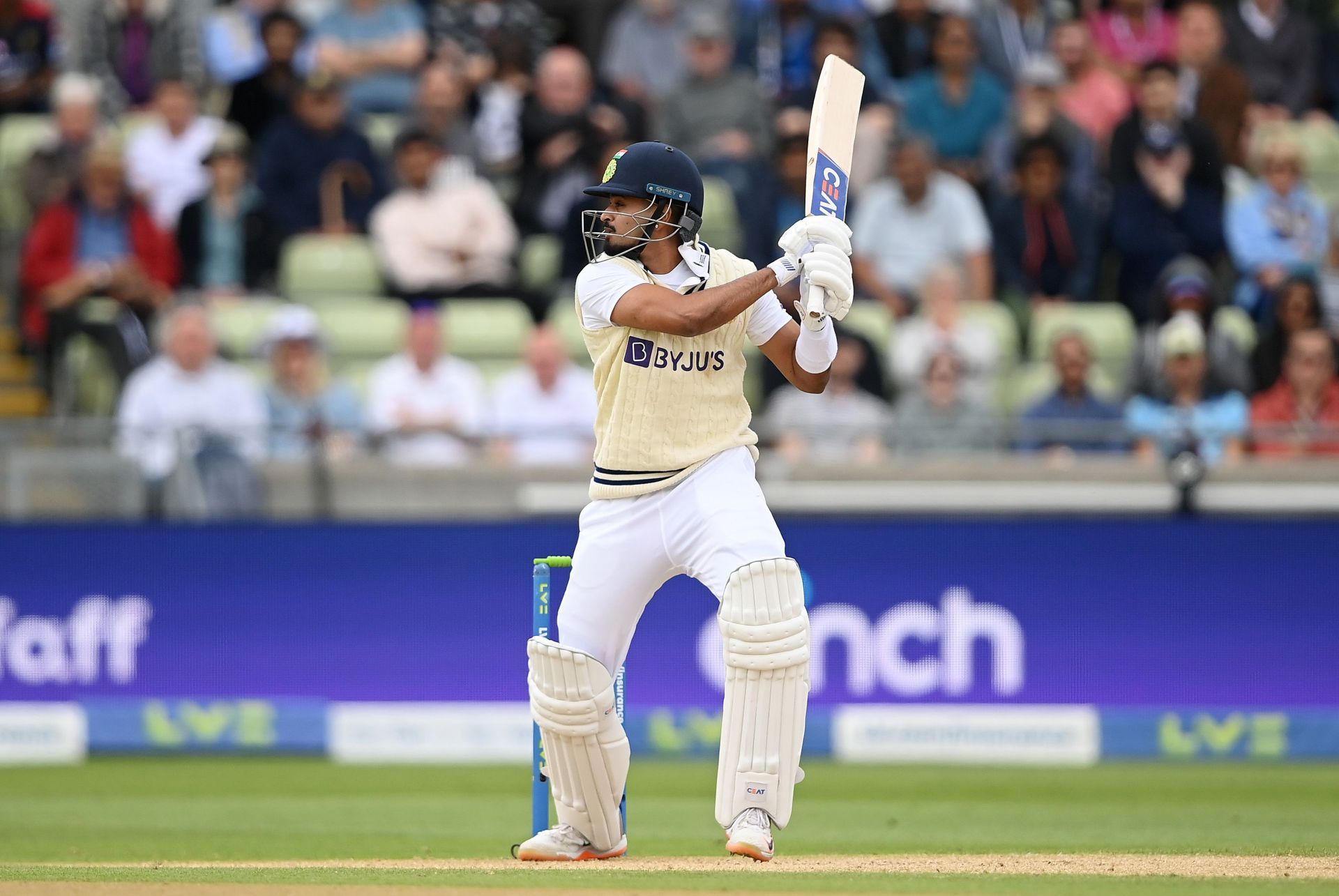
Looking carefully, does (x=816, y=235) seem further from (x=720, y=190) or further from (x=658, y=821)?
(x=720, y=190)

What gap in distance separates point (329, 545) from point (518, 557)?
0.97 metres

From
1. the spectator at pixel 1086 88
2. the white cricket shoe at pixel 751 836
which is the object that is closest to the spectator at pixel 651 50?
the spectator at pixel 1086 88

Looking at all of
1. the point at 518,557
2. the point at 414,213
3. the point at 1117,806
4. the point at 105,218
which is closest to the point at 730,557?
the point at 1117,806

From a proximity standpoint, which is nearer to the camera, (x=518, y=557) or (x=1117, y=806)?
(x=1117, y=806)

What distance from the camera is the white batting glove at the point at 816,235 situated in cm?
554

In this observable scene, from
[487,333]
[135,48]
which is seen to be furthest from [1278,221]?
[135,48]

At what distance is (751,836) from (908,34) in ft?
28.7

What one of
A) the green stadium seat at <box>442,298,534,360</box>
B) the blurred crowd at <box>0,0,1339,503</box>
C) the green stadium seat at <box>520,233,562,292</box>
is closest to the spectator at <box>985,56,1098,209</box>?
the blurred crowd at <box>0,0,1339,503</box>

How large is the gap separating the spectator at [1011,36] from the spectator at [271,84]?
443 centimetres

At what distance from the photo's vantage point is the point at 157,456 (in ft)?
33.1

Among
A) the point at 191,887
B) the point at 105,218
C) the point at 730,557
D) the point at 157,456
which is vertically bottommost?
the point at 191,887

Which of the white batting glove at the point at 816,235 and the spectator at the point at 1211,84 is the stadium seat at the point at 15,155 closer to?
the spectator at the point at 1211,84

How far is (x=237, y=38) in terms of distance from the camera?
13.5m

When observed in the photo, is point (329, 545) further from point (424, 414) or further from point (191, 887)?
point (191, 887)
